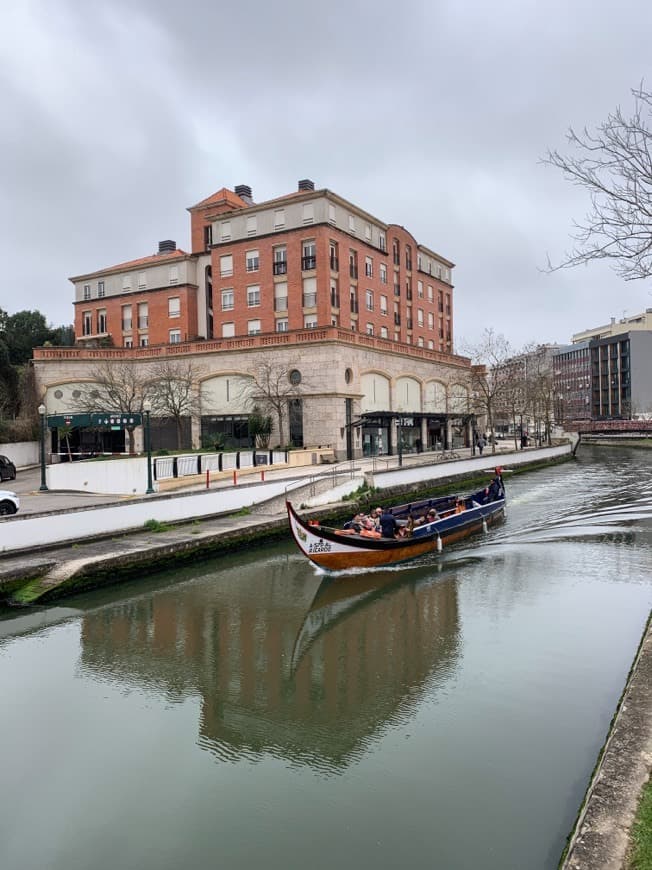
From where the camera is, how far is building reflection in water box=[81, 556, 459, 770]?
9.47 m

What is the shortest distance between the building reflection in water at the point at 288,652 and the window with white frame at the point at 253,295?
33579 millimetres

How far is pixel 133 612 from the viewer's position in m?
15.6

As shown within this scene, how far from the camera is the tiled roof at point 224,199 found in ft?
185

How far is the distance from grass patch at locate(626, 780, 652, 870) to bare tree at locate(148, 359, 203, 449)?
39.1m

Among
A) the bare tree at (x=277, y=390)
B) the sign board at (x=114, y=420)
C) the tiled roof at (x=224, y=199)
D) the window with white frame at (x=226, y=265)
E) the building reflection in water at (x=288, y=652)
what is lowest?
the building reflection in water at (x=288, y=652)

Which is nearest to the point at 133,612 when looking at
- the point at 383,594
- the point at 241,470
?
the point at 383,594

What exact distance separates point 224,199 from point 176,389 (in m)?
20.7

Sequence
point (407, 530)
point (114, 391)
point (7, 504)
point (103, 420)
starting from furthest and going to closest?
point (114, 391)
point (103, 420)
point (7, 504)
point (407, 530)

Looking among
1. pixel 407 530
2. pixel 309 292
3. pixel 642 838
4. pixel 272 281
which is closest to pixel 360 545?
pixel 407 530

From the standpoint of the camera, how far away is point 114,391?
140 ft

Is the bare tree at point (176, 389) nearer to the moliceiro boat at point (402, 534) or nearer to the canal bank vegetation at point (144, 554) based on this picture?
the canal bank vegetation at point (144, 554)

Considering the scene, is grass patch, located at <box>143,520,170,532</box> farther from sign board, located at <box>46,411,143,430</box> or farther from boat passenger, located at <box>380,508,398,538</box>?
sign board, located at <box>46,411,143,430</box>

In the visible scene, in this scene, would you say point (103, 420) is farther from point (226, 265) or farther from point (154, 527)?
point (226, 265)

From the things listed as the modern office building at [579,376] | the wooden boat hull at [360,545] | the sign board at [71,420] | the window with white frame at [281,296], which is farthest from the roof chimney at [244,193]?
the modern office building at [579,376]
